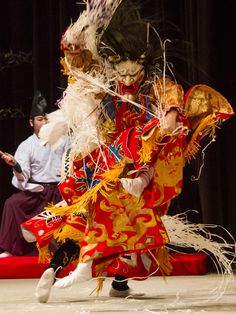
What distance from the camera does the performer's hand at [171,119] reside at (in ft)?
8.57

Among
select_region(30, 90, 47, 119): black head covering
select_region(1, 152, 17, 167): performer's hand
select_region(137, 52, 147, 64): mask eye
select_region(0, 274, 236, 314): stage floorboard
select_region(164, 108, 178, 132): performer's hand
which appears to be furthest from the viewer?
select_region(30, 90, 47, 119): black head covering

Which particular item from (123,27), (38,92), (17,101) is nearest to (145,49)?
(123,27)

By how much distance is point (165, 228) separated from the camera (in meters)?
2.88

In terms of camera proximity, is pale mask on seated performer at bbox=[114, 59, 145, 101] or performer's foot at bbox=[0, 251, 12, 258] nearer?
pale mask on seated performer at bbox=[114, 59, 145, 101]

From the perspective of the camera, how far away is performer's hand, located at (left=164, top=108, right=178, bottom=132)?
103 inches

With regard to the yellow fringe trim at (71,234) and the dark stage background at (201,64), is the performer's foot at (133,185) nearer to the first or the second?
the yellow fringe trim at (71,234)

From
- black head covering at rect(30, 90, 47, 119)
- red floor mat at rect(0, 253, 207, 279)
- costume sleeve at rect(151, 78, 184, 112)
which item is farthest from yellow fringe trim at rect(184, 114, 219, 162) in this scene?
black head covering at rect(30, 90, 47, 119)

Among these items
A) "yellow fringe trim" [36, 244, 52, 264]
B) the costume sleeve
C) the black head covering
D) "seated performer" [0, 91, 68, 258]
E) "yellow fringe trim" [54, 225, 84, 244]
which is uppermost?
the costume sleeve

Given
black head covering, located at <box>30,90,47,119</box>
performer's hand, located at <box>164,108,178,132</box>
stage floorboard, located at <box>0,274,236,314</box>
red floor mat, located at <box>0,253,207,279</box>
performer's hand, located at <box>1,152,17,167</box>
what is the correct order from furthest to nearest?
black head covering, located at <box>30,90,47,119</box>, performer's hand, located at <box>1,152,17,167</box>, red floor mat, located at <box>0,253,207,279</box>, stage floorboard, located at <box>0,274,236,314</box>, performer's hand, located at <box>164,108,178,132</box>

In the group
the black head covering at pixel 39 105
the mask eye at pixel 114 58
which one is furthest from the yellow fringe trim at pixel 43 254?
the black head covering at pixel 39 105

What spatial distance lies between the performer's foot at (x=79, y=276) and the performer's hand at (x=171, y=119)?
566mm

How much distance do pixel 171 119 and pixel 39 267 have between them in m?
1.90

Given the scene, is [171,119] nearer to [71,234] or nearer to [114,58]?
[114,58]

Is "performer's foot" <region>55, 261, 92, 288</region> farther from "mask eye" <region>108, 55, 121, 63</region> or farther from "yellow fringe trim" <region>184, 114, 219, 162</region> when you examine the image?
"mask eye" <region>108, 55, 121, 63</region>
